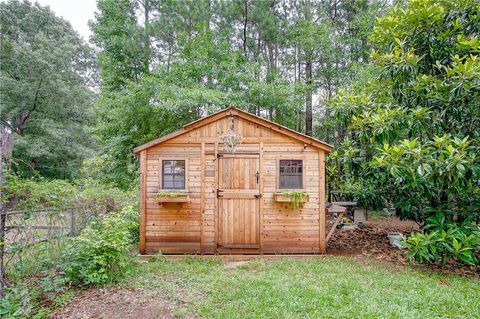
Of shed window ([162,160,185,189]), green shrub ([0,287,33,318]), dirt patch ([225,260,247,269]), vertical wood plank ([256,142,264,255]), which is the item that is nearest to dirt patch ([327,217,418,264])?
vertical wood plank ([256,142,264,255])

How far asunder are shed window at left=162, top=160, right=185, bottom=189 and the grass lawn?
1.57 metres

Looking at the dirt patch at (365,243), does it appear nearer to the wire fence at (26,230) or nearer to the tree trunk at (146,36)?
the wire fence at (26,230)

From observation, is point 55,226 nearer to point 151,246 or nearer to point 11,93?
point 151,246

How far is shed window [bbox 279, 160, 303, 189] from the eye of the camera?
615 cm

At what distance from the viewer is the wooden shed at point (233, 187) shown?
606 cm

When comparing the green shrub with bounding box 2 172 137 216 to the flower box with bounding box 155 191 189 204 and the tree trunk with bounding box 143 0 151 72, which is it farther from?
the tree trunk with bounding box 143 0 151 72

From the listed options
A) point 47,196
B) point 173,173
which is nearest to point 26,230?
point 47,196

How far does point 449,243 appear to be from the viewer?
4828 mm

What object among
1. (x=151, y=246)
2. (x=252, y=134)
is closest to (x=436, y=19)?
(x=252, y=134)

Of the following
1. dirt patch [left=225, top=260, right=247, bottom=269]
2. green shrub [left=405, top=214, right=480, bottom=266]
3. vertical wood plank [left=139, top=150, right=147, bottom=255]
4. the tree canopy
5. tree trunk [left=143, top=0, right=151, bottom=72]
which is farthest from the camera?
the tree canopy

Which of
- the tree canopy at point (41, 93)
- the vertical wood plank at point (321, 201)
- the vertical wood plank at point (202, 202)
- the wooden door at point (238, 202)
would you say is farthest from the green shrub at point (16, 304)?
the tree canopy at point (41, 93)

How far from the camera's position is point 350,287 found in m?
4.17

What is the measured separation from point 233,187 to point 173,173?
1.30 metres

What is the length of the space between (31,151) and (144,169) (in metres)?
11.4
